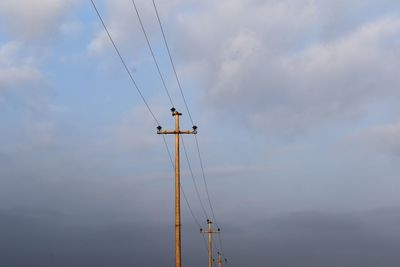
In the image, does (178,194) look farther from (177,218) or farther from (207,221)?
(207,221)

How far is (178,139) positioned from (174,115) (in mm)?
1553

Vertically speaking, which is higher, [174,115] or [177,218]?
[174,115]

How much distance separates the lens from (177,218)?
32375mm

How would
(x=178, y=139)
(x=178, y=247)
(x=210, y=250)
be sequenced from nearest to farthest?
1. (x=178, y=247)
2. (x=178, y=139)
3. (x=210, y=250)

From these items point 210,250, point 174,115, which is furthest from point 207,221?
point 174,115

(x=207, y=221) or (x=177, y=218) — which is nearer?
(x=177, y=218)

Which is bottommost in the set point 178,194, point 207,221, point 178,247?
point 178,247

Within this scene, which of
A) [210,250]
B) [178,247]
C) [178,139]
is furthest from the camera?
[210,250]

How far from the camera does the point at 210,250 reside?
73750 mm

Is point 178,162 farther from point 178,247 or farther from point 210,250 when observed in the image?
point 210,250

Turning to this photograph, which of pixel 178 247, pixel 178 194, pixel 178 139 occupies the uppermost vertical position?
pixel 178 139

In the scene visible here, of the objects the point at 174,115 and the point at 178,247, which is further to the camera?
the point at 174,115

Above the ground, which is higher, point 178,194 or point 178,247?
point 178,194

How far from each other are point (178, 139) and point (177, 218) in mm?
5056
